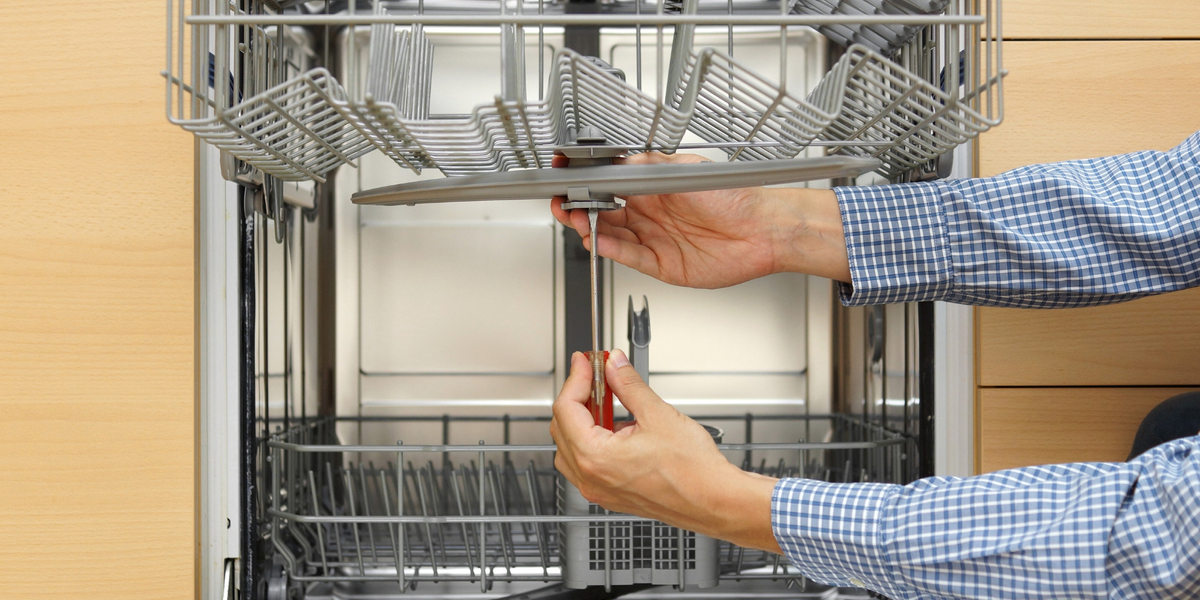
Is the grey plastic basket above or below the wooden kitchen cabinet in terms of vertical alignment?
below

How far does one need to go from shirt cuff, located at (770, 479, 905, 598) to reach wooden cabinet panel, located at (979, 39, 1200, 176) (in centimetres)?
37

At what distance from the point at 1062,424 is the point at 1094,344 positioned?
0.26 ft

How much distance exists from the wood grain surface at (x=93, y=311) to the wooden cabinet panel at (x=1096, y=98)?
76 centimetres

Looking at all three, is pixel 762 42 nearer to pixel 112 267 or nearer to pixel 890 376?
pixel 890 376

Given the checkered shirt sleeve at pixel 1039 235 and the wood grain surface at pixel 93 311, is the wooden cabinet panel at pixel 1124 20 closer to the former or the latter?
the checkered shirt sleeve at pixel 1039 235

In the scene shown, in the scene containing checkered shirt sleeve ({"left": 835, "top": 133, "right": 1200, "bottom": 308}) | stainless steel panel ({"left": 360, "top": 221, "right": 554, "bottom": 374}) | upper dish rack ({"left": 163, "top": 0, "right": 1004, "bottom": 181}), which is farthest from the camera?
stainless steel panel ({"left": 360, "top": 221, "right": 554, "bottom": 374})

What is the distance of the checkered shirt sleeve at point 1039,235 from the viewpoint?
26.7 inches

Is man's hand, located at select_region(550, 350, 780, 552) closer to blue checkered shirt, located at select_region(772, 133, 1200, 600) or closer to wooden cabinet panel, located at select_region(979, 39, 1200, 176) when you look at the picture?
blue checkered shirt, located at select_region(772, 133, 1200, 600)

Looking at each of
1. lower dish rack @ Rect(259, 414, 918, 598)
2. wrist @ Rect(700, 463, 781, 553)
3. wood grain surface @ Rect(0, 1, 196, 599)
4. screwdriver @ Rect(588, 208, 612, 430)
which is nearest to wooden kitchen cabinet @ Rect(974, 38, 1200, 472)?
lower dish rack @ Rect(259, 414, 918, 598)

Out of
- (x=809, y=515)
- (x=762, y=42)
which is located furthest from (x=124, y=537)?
(x=762, y=42)

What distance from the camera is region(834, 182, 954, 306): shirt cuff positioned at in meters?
0.71

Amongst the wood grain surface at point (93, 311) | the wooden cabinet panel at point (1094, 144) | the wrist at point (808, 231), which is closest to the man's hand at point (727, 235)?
the wrist at point (808, 231)

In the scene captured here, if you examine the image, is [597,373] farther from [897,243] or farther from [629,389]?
[897,243]

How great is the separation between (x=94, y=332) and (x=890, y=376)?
2.58 ft
